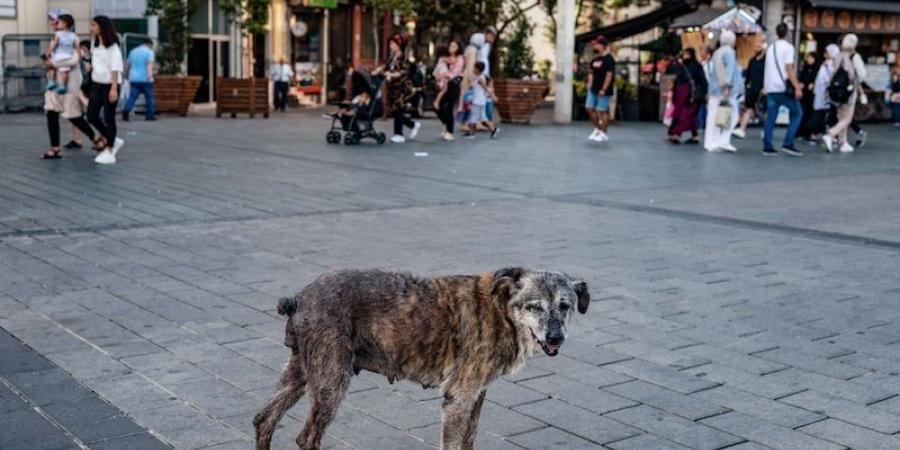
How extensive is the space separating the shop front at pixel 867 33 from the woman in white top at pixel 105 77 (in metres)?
19.3

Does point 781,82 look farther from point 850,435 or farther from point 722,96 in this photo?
point 850,435

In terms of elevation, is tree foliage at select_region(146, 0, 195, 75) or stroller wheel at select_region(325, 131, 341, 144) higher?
tree foliage at select_region(146, 0, 195, 75)

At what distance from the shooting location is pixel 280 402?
4.07m

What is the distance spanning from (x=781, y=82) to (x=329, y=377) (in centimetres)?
1518

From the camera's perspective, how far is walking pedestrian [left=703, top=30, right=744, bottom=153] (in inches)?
711

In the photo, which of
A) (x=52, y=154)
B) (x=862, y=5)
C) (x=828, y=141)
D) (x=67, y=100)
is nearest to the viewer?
(x=67, y=100)

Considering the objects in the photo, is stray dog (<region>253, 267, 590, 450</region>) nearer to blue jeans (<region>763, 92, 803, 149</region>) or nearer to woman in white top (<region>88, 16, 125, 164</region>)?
woman in white top (<region>88, 16, 125, 164</region>)

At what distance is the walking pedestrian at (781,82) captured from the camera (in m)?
17.4

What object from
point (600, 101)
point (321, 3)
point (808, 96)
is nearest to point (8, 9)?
point (321, 3)

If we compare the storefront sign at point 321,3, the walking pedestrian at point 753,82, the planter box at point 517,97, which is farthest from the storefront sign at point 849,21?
the storefront sign at point 321,3

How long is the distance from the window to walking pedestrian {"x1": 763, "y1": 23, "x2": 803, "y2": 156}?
18.9 m

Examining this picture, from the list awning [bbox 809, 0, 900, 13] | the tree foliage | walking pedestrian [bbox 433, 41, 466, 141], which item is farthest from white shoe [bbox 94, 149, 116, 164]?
awning [bbox 809, 0, 900, 13]

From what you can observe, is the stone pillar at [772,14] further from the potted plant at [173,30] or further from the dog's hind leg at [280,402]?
the dog's hind leg at [280,402]

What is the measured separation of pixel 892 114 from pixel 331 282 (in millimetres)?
27717
